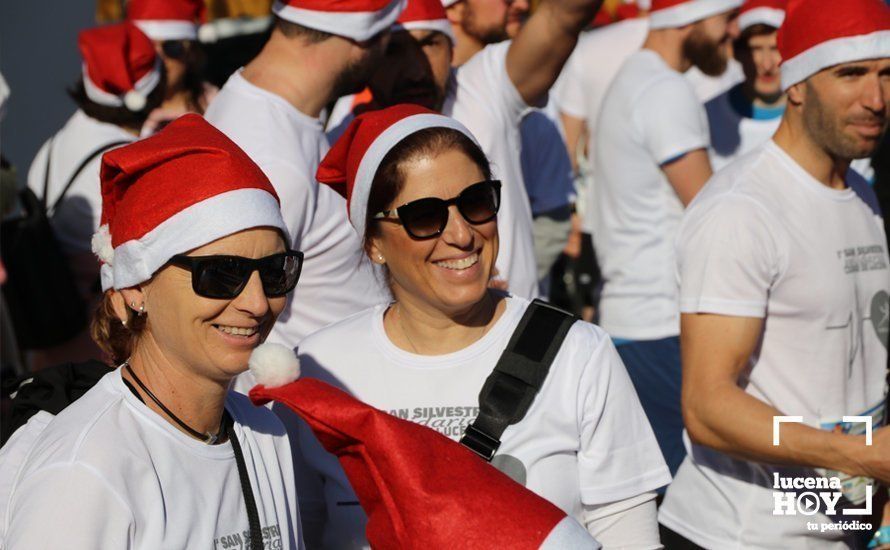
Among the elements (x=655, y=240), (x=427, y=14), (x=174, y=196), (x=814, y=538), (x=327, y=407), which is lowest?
(x=814, y=538)

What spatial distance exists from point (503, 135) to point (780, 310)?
1.34 meters

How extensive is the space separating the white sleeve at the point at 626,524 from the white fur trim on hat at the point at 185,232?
1.05 metres

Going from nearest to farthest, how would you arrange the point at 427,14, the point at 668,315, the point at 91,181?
the point at 427,14 < the point at 91,181 < the point at 668,315

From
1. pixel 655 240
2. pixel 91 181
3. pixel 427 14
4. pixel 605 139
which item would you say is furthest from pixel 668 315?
pixel 91 181

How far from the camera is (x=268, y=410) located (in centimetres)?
289

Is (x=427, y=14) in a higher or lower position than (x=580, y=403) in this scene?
higher

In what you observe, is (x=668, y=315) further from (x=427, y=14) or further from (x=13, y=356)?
(x=13, y=356)

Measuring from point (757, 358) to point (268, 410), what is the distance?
5.21 feet

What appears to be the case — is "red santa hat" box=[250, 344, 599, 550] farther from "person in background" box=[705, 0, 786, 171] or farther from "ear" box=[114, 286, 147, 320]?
"person in background" box=[705, 0, 786, 171]

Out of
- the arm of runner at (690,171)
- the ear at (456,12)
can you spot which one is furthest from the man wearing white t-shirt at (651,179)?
the ear at (456,12)

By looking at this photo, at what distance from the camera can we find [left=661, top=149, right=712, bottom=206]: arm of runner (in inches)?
216

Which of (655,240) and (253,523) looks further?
(655,240)

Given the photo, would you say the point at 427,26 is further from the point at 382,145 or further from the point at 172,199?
the point at 172,199

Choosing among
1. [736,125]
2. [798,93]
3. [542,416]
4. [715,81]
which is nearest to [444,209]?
[542,416]
